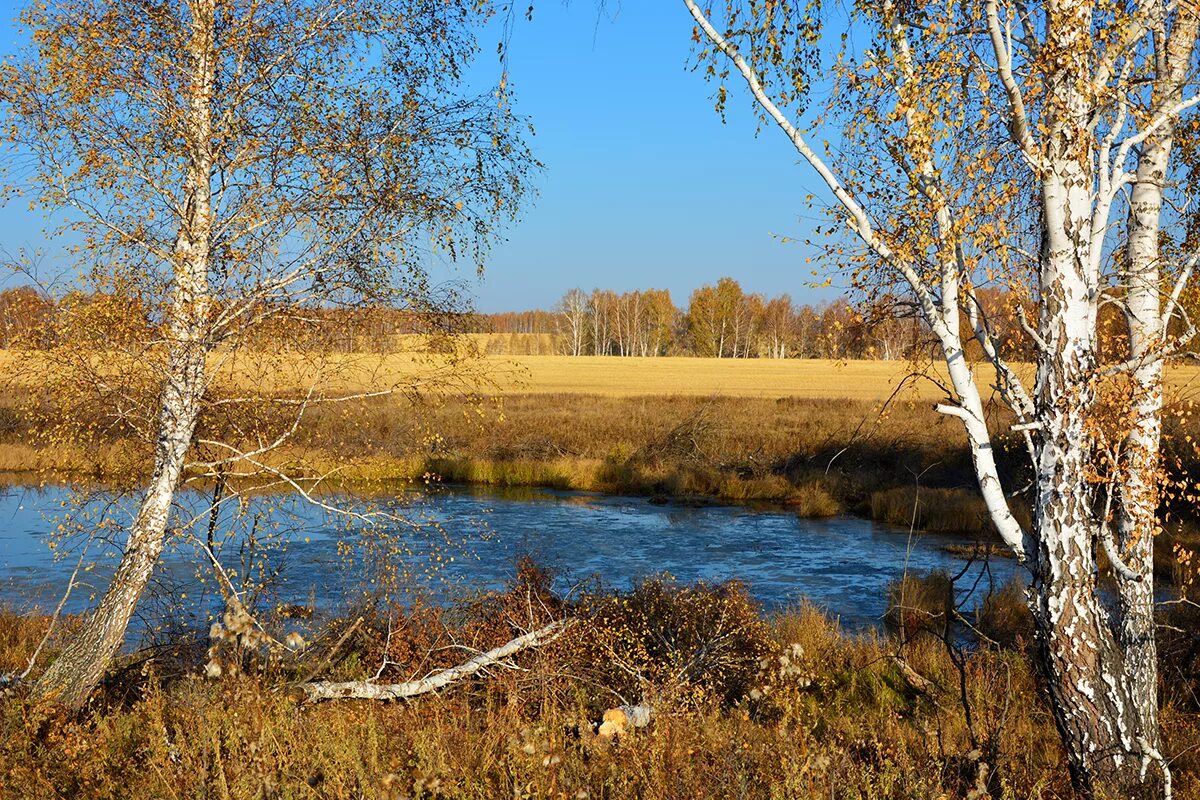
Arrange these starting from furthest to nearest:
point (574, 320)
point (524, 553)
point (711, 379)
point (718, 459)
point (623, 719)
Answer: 1. point (574, 320)
2. point (711, 379)
3. point (718, 459)
4. point (524, 553)
5. point (623, 719)

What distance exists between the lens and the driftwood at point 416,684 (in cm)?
752

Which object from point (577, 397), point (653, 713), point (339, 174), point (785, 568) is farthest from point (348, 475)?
point (577, 397)

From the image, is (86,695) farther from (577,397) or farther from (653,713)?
(577,397)

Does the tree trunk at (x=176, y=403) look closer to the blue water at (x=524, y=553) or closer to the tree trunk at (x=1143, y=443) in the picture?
the blue water at (x=524, y=553)

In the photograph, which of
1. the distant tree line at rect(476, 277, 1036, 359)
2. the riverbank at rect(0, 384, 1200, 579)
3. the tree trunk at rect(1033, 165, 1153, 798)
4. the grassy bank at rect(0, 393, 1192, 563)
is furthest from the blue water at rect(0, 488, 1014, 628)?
the distant tree line at rect(476, 277, 1036, 359)

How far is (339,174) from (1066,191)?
5.16 m

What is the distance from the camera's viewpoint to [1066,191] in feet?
18.0

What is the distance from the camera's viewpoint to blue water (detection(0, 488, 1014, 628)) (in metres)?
13.6

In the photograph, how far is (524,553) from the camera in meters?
15.2

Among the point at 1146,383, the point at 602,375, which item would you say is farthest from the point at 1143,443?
the point at 602,375

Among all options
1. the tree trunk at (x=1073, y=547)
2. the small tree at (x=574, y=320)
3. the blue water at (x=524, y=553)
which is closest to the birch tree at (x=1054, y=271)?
the tree trunk at (x=1073, y=547)

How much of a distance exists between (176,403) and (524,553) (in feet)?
27.2

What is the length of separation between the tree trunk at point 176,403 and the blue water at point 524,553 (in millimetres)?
2075

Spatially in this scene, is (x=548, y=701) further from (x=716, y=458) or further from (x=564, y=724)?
(x=716, y=458)
